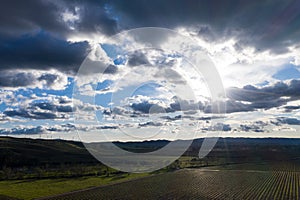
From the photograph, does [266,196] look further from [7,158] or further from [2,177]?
[7,158]

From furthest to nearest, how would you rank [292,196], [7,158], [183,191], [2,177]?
[7,158]
[2,177]
[183,191]
[292,196]

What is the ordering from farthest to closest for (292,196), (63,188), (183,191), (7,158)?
(7,158) → (63,188) → (183,191) → (292,196)

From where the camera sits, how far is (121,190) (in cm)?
7694

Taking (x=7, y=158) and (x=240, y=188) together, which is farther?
(x=7, y=158)

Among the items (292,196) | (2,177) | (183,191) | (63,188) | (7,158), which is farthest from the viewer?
(7,158)

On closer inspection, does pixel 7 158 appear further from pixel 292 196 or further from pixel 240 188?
pixel 292 196

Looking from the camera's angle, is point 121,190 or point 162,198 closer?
point 162,198

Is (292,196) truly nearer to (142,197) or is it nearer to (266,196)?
(266,196)

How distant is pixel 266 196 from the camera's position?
2498 inches

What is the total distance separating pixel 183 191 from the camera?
72.8m

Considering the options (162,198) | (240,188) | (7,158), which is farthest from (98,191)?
(7,158)

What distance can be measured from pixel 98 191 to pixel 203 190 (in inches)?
1017

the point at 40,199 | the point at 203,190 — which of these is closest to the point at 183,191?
the point at 203,190

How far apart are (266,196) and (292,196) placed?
5.02 meters
